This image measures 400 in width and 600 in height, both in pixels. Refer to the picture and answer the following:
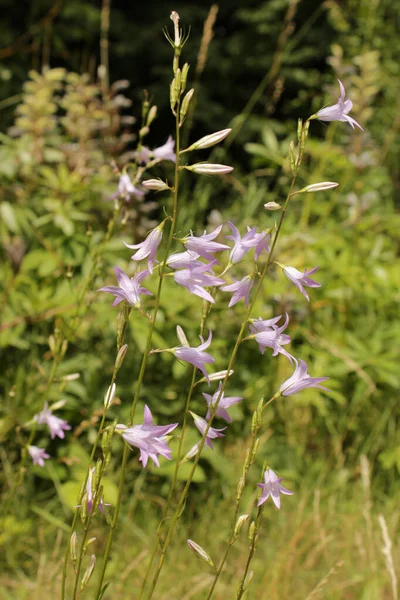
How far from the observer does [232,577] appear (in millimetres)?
2178

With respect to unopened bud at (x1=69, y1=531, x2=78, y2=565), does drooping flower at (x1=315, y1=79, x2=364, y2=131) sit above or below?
above

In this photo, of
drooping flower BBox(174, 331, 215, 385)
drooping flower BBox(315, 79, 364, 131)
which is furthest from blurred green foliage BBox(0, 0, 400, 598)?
drooping flower BBox(315, 79, 364, 131)

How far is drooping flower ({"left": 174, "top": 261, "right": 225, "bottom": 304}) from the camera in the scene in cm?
87

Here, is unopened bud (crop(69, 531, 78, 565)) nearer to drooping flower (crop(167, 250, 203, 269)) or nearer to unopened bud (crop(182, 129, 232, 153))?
drooping flower (crop(167, 250, 203, 269))

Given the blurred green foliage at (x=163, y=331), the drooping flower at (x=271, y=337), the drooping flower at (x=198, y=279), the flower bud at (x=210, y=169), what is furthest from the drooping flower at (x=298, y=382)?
the blurred green foliage at (x=163, y=331)

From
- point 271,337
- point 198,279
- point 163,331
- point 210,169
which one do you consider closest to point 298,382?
point 271,337

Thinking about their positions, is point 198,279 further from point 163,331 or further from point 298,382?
point 163,331

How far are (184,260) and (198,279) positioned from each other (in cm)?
3

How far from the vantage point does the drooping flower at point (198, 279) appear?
0.87 m

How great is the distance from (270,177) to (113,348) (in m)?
3.16

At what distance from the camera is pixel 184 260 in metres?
0.89

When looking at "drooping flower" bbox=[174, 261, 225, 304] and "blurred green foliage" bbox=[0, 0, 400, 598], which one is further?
"blurred green foliage" bbox=[0, 0, 400, 598]

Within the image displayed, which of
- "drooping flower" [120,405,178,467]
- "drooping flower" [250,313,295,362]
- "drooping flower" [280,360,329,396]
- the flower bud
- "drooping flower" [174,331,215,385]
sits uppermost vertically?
the flower bud

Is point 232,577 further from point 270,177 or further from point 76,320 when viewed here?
point 270,177
